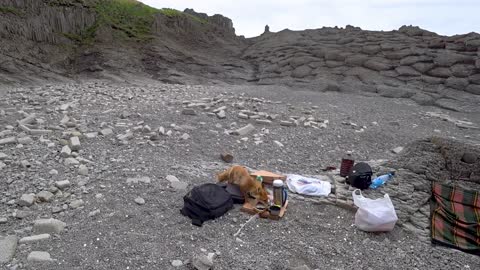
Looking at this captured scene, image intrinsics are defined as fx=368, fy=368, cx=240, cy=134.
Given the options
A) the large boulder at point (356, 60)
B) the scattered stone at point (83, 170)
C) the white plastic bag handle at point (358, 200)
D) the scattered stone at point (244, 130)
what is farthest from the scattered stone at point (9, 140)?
the large boulder at point (356, 60)

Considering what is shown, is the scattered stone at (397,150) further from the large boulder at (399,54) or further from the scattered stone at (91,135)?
the large boulder at (399,54)

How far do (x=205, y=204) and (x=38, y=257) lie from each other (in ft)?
5.72

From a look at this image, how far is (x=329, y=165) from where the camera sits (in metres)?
6.59

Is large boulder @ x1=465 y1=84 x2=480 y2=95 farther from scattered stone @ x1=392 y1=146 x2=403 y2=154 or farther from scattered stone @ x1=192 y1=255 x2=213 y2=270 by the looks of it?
scattered stone @ x1=192 y1=255 x2=213 y2=270

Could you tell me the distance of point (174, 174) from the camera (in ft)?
17.6

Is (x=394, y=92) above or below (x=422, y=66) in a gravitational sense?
below

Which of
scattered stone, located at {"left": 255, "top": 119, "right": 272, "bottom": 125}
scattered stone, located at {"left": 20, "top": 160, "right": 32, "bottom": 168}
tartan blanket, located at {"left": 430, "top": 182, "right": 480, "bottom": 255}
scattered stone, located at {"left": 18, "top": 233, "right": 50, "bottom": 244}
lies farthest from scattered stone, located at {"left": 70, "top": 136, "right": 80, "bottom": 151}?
tartan blanket, located at {"left": 430, "top": 182, "right": 480, "bottom": 255}

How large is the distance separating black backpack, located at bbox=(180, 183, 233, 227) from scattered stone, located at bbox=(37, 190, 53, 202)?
1589 mm

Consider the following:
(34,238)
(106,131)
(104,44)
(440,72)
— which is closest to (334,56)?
(440,72)

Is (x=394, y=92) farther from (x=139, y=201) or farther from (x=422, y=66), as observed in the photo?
(x=139, y=201)

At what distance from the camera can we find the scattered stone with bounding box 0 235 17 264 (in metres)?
3.39

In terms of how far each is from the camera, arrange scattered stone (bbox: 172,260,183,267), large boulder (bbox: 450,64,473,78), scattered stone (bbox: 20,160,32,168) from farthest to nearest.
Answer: large boulder (bbox: 450,64,473,78) < scattered stone (bbox: 20,160,32,168) < scattered stone (bbox: 172,260,183,267)

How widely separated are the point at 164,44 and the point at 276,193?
1505 centimetres

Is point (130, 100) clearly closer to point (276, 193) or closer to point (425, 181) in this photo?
point (276, 193)
